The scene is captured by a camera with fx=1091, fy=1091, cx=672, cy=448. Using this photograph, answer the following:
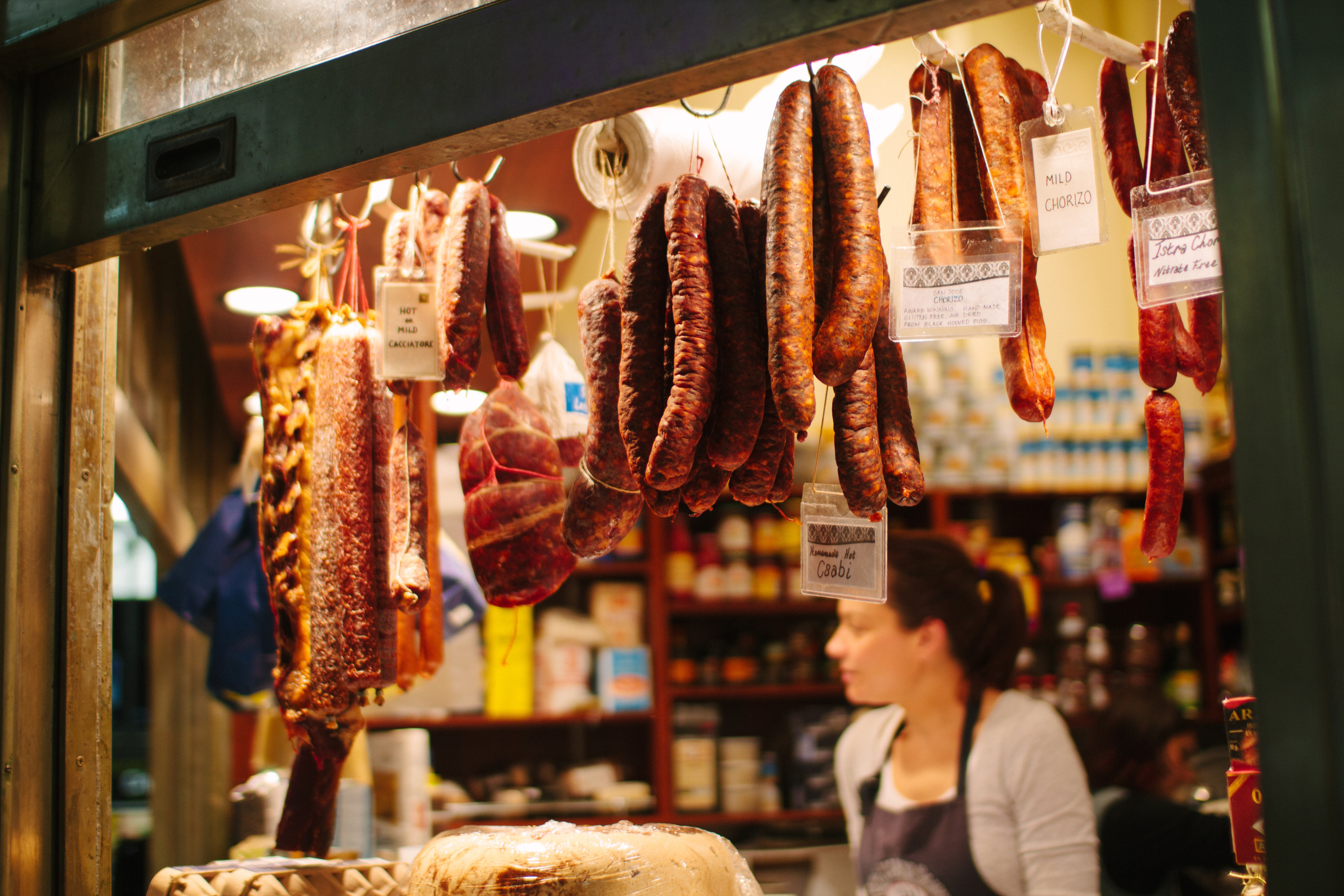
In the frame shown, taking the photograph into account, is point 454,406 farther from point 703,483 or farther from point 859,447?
point 859,447

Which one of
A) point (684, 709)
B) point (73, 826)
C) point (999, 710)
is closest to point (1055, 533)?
point (684, 709)

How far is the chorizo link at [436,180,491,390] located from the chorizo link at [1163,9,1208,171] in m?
1.03

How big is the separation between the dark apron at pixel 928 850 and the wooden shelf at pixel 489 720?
1.94 metres

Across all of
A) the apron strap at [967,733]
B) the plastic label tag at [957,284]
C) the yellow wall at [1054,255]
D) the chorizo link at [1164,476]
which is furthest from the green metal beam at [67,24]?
the yellow wall at [1054,255]

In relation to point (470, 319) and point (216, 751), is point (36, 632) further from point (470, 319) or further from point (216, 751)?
point (216, 751)

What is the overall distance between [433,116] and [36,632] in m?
1.02

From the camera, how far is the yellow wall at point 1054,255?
5816 millimetres

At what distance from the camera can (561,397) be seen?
229 cm

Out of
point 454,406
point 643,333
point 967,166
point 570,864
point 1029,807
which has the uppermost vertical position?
point 454,406

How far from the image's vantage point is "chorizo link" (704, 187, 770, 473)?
1.35 m

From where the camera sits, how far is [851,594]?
1542 millimetres

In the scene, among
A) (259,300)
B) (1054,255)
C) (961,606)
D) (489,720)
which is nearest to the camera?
(961,606)

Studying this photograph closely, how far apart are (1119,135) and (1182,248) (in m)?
0.35

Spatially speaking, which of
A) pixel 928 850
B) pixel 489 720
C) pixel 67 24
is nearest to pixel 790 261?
pixel 67 24
